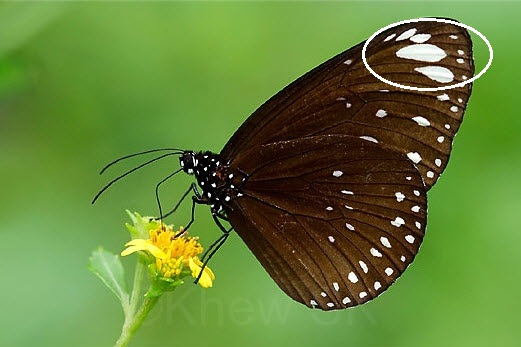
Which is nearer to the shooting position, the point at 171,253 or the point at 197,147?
the point at 171,253

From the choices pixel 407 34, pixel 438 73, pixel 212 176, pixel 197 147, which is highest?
pixel 197 147

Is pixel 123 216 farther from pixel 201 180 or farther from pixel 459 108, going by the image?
pixel 459 108

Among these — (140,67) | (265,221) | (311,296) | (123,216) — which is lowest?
(311,296)

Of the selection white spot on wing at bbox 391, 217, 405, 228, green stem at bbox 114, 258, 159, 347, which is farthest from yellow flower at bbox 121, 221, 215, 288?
white spot on wing at bbox 391, 217, 405, 228

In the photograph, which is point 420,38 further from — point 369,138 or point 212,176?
point 212,176

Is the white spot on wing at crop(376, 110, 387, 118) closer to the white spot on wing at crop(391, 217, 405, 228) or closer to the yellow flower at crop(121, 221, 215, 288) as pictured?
the white spot on wing at crop(391, 217, 405, 228)

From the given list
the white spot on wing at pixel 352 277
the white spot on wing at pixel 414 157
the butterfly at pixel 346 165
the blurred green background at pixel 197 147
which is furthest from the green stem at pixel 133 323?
the blurred green background at pixel 197 147

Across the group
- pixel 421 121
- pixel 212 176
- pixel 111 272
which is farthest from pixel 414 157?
pixel 111 272

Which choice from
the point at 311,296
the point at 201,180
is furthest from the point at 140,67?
the point at 311,296
